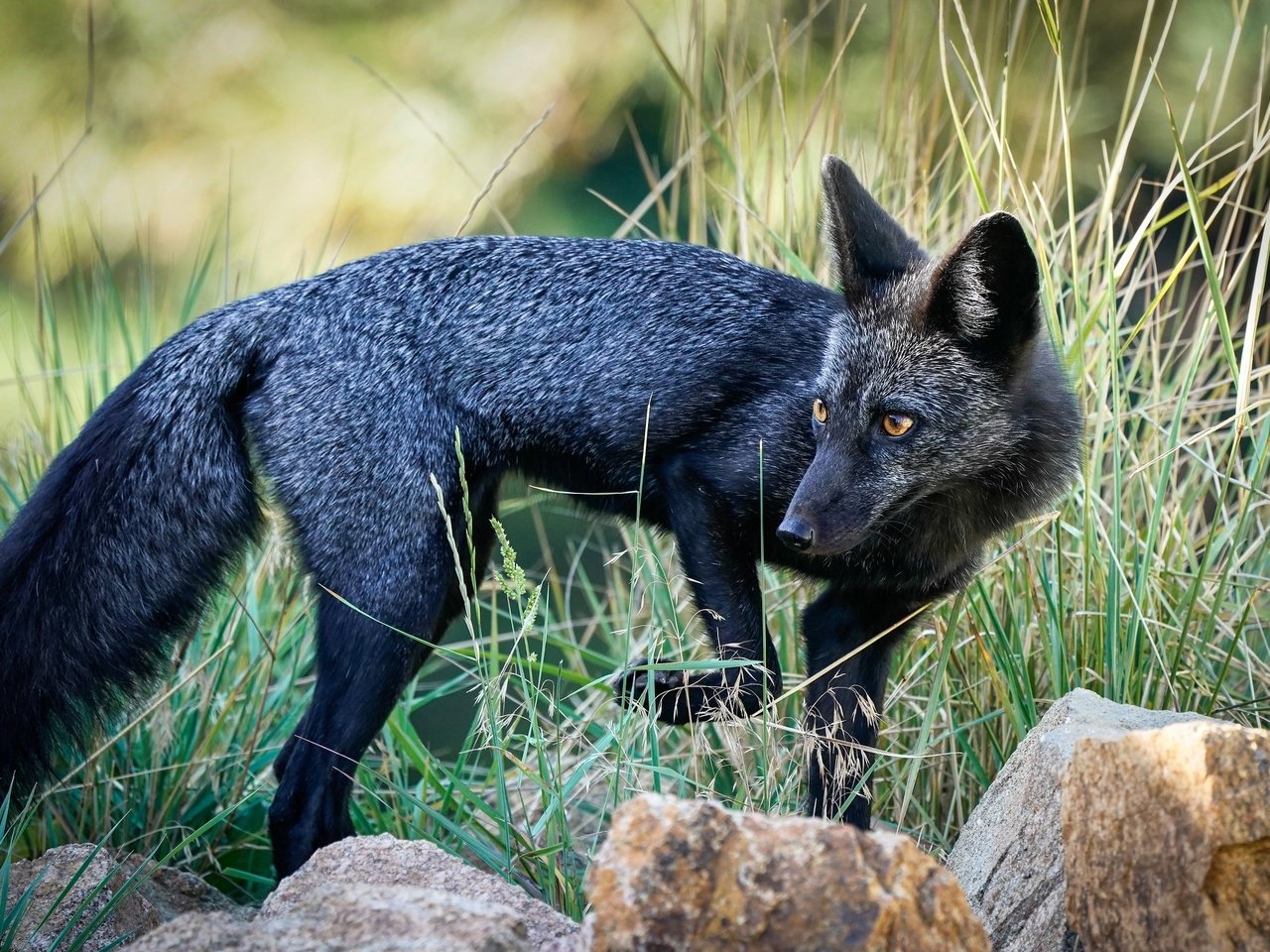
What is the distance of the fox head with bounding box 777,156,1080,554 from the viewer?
3260 mm

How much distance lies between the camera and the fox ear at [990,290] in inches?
125

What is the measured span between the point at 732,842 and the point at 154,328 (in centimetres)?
403

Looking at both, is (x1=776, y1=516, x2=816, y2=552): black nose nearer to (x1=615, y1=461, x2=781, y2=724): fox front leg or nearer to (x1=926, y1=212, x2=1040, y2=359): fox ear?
(x1=615, y1=461, x2=781, y2=724): fox front leg

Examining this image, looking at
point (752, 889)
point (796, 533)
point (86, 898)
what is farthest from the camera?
point (796, 533)

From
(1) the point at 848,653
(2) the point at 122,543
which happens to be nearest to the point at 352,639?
(2) the point at 122,543

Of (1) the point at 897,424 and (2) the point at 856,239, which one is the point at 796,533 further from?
(2) the point at 856,239

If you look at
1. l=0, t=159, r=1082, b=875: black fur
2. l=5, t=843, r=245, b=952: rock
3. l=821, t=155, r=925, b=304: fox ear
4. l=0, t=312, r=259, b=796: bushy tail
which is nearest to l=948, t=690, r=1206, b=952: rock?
l=0, t=159, r=1082, b=875: black fur

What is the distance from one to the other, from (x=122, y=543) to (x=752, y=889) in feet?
7.78

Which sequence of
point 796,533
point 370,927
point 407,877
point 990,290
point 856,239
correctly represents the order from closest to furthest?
point 370,927 → point 407,877 → point 796,533 → point 990,290 → point 856,239

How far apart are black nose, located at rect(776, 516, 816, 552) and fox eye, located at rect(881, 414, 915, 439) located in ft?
1.28

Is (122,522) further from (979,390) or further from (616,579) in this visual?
(979,390)

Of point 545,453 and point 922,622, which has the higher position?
point 545,453

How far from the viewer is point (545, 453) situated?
3.86m

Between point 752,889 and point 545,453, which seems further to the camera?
point 545,453
